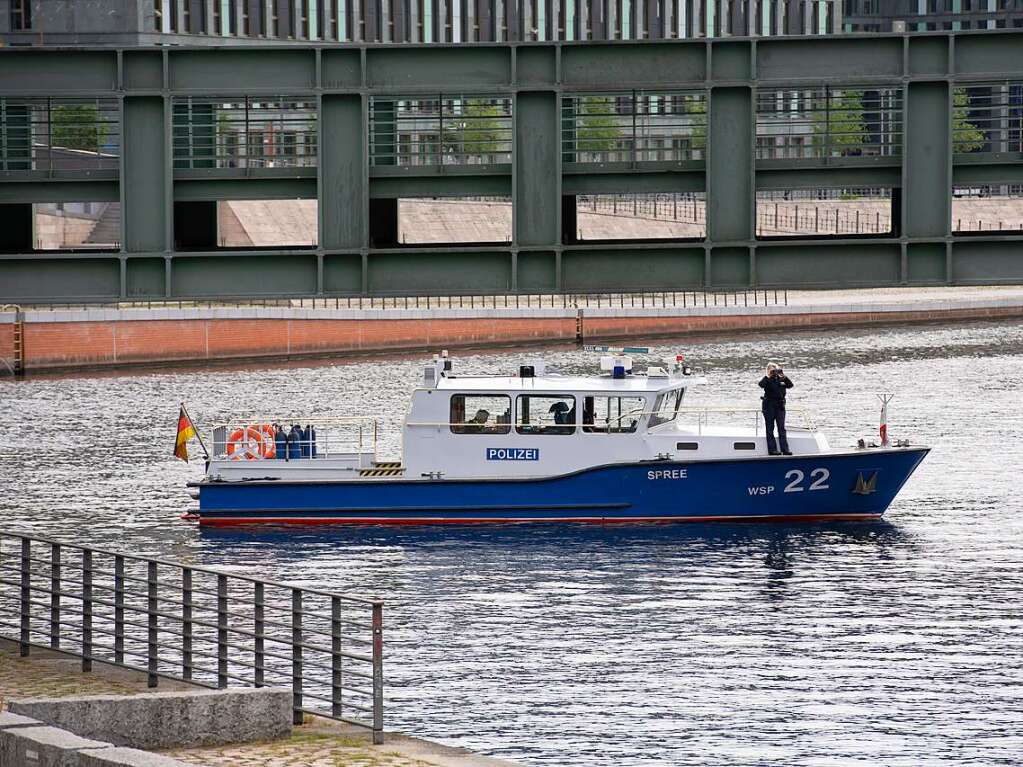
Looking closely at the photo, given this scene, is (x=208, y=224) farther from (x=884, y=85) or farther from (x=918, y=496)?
(x=918, y=496)


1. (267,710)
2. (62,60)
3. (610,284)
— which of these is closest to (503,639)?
(610,284)

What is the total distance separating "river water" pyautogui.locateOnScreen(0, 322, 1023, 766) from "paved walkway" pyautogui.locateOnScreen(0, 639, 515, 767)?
650 cm

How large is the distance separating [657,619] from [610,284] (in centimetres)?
578

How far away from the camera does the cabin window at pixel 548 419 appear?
41875mm

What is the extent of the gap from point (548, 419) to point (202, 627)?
1099 centimetres

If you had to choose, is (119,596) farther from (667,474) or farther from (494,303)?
(494,303)

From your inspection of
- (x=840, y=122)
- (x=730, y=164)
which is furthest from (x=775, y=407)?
(x=840, y=122)

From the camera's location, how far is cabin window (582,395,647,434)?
4188 centimetres

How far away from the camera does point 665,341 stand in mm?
89125

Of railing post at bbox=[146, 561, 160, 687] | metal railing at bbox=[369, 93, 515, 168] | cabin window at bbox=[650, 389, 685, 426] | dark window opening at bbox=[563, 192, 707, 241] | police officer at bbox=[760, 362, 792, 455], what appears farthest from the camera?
dark window opening at bbox=[563, 192, 707, 241]

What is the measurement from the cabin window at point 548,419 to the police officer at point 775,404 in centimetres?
423

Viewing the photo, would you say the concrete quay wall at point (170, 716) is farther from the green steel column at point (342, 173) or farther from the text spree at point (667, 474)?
the text spree at point (667, 474)

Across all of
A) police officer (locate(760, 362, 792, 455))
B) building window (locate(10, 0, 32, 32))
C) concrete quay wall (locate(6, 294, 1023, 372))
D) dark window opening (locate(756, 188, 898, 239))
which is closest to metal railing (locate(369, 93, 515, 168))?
concrete quay wall (locate(6, 294, 1023, 372))

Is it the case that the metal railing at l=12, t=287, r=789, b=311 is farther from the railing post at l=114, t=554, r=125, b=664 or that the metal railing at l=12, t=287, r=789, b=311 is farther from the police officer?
the railing post at l=114, t=554, r=125, b=664
